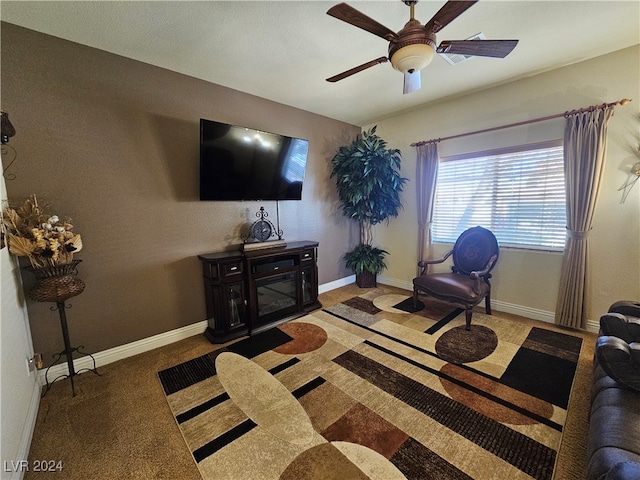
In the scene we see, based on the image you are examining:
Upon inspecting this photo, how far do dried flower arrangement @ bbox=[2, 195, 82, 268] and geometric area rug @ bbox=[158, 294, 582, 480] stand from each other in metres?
1.19

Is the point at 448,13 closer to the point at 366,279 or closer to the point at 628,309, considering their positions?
the point at 628,309

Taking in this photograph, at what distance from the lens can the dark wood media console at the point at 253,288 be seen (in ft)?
8.72

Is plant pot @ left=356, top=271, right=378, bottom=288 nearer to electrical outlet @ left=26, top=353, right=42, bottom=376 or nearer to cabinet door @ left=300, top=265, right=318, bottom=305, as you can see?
cabinet door @ left=300, top=265, right=318, bottom=305

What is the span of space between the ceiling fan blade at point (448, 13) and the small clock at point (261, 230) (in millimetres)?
2336

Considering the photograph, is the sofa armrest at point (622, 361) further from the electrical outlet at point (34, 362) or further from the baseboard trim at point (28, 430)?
the electrical outlet at point (34, 362)

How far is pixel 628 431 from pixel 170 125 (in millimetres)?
3606

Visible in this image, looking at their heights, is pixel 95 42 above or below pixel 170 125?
above

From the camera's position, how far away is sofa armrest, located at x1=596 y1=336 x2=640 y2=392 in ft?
3.93

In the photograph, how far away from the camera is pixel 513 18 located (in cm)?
194

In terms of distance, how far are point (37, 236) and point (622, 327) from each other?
3.72m

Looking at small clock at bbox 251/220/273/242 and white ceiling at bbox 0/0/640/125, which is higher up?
white ceiling at bbox 0/0/640/125

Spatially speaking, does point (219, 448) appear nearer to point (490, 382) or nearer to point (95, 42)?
point (490, 382)

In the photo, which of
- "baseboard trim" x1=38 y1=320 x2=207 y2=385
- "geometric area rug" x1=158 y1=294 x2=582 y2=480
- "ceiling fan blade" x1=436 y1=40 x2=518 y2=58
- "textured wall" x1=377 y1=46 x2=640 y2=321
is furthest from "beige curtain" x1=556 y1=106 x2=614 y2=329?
"baseboard trim" x1=38 y1=320 x2=207 y2=385

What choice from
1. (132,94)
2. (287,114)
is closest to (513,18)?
(287,114)
